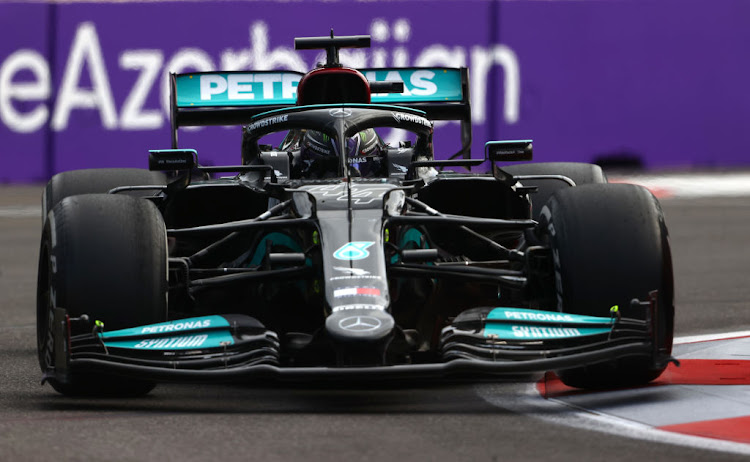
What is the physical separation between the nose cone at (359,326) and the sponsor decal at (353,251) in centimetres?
36

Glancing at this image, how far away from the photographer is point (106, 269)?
5836 mm

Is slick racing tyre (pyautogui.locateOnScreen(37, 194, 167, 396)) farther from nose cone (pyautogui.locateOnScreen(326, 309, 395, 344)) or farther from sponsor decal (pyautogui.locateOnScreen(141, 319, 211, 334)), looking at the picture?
nose cone (pyautogui.locateOnScreen(326, 309, 395, 344))

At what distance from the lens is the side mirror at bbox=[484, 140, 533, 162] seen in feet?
22.1

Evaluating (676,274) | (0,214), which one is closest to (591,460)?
(676,274)

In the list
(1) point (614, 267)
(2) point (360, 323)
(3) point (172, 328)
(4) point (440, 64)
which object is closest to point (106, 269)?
(3) point (172, 328)

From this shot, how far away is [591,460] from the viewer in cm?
460

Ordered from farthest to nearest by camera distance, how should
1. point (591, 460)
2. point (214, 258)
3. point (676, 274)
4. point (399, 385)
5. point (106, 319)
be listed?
point (676, 274)
point (214, 258)
point (399, 385)
point (106, 319)
point (591, 460)

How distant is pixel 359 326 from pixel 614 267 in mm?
1239

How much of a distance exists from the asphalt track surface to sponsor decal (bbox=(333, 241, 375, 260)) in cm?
63

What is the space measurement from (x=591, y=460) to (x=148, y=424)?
5.90 ft

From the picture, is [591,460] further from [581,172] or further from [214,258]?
[581,172]

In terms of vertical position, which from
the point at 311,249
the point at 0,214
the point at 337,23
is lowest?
the point at 0,214

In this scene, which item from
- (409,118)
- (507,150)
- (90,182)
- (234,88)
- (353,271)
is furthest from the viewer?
(234,88)

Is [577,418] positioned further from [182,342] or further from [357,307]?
[182,342]
